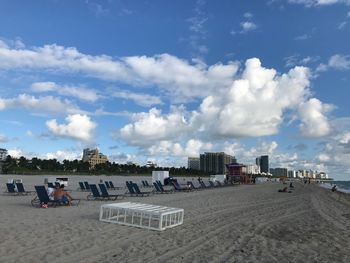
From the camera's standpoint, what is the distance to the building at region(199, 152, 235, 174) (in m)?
159

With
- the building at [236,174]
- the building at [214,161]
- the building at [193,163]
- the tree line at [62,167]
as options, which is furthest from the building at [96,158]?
the building at [236,174]

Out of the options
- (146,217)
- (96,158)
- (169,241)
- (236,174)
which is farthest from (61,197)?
(96,158)

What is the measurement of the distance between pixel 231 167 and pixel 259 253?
168 ft

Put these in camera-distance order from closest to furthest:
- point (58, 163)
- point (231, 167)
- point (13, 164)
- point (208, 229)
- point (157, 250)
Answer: point (157, 250) < point (208, 229) < point (231, 167) < point (13, 164) < point (58, 163)

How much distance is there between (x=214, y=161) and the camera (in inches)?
6412

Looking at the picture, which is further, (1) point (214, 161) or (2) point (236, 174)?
(1) point (214, 161)

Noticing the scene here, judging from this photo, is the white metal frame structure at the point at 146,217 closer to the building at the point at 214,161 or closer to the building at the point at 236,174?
the building at the point at 236,174

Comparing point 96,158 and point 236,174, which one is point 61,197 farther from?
point 96,158

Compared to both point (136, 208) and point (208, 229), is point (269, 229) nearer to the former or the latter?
point (208, 229)

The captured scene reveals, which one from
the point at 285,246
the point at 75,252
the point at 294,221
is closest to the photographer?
the point at 75,252

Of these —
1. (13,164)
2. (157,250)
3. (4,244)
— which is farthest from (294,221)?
(13,164)

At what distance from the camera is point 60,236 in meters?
7.68

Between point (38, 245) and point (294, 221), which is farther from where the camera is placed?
point (294, 221)

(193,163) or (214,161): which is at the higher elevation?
(214,161)
